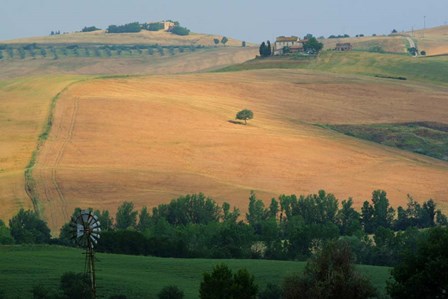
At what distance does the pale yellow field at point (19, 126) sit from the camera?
92.2m

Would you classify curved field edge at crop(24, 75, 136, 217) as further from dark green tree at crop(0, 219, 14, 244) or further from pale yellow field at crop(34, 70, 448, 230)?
dark green tree at crop(0, 219, 14, 244)

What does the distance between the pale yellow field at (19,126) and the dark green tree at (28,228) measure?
139 inches

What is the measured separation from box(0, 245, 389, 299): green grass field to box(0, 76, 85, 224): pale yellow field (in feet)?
67.8

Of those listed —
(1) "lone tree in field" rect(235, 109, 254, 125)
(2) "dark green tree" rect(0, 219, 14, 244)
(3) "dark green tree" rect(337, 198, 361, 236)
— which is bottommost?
(3) "dark green tree" rect(337, 198, 361, 236)

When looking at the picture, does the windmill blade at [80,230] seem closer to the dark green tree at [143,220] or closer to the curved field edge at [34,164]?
the dark green tree at [143,220]

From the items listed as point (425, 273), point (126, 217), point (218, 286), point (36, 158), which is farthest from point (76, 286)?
point (36, 158)

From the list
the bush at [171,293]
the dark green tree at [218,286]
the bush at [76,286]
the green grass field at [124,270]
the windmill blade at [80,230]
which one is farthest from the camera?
the green grass field at [124,270]

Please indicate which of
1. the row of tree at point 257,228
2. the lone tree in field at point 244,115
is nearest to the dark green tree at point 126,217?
the row of tree at point 257,228

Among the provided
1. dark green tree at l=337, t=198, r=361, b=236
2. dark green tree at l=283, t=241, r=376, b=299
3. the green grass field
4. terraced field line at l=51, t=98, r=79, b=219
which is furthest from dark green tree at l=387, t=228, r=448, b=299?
terraced field line at l=51, t=98, r=79, b=219

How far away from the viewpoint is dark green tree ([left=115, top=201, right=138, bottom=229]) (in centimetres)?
8738

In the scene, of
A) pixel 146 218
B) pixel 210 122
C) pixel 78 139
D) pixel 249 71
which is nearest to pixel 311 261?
pixel 146 218

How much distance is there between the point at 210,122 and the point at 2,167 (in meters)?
29.4

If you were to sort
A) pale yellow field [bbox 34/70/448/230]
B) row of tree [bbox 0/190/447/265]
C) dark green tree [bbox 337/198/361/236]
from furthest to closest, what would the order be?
pale yellow field [bbox 34/70/448/230] < dark green tree [bbox 337/198/361/236] < row of tree [bbox 0/190/447/265]

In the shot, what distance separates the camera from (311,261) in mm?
49375
